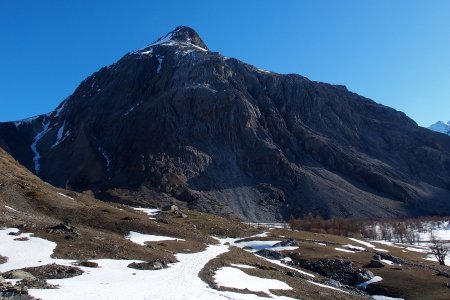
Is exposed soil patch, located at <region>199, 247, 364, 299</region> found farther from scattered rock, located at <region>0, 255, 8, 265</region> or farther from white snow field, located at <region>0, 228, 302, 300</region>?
scattered rock, located at <region>0, 255, 8, 265</region>

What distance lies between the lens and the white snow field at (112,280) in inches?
1167

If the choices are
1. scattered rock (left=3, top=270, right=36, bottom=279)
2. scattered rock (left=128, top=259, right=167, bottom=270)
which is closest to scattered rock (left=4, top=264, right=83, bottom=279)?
scattered rock (left=3, top=270, right=36, bottom=279)

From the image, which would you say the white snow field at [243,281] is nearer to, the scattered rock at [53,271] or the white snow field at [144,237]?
the scattered rock at [53,271]

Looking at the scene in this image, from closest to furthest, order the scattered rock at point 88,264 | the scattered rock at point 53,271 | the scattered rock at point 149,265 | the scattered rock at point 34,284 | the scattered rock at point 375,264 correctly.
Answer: the scattered rock at point 34,284, the scattered rock at point 53,271, the scattered rock at point 88,264, the scattered rock at point 149,265, the scattered rock at point 375,264

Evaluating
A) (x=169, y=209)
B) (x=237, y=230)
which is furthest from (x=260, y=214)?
(x=237, y=230)

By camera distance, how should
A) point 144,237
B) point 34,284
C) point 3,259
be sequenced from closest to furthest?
point 34,284
point 3,259
point 144,237

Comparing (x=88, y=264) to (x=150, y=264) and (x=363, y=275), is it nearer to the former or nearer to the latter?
(x=150, y=264)

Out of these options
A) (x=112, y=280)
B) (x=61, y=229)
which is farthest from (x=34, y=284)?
(x=61, y=229)

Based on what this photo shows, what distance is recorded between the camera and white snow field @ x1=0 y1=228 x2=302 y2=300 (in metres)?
29.6

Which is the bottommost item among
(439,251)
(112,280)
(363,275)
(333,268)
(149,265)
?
(439,251)

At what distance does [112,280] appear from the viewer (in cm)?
3566

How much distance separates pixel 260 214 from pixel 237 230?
101 meters

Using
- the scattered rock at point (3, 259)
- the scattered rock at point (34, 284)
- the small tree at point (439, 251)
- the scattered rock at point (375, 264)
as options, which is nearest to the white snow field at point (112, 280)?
the scattered rock at point (3, 259)

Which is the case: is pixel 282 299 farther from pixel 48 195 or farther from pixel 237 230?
pixel 237 230
